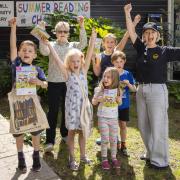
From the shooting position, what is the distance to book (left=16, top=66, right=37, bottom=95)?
456 cm

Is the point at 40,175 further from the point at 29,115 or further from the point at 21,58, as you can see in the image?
the point at 21,58

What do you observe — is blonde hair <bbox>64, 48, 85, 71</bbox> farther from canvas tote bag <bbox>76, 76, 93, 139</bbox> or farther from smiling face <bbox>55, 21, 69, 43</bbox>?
smiling face <bbox>55, 21, 69, 43</bbox>

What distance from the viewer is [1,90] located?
882cm

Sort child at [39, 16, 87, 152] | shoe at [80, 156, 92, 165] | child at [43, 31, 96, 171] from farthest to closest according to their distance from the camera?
1. child at [39, 16, 87, 152]
2. shoe at [80, 156, 92, 165]
3. child at [43, 31, 96, 171]

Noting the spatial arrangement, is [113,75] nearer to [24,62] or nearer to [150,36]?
[150,36]

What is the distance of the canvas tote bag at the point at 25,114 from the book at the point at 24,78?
78mm

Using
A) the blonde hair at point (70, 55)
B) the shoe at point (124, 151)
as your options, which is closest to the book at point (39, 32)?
the blonde hair at point (70, 55)

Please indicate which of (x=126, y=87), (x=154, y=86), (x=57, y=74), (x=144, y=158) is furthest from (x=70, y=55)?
(x=144, y=158)

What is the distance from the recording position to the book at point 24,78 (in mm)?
4559

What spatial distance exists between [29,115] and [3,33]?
572 centimetres

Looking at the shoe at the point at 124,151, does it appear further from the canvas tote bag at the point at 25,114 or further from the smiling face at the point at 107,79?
the canvas tote bag at the point at 25,114

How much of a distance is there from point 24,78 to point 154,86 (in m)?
1.61

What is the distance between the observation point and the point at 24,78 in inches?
181

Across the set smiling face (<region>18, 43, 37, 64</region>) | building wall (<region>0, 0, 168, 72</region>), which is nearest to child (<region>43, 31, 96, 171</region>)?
smiling face (<region>18, 43, 37, 64</region>)
